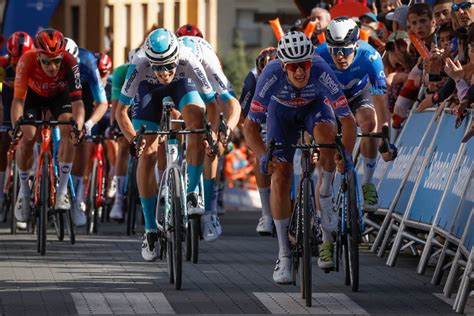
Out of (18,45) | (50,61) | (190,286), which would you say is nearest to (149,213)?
(190,286)

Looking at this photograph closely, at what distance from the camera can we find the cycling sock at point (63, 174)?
59.2 feet

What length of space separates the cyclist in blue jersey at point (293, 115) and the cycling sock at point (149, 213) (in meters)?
1.36

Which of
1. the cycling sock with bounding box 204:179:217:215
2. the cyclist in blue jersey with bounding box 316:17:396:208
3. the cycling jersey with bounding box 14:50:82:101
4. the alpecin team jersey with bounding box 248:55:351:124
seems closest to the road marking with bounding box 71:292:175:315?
the alpecin team jersey with bounding box 248:55:351:124

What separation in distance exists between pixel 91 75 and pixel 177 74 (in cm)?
451

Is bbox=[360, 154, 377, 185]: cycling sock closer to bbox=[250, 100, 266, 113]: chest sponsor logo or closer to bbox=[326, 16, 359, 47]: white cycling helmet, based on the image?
bbox=[326, 16, 359, 47]: white cycling helmet

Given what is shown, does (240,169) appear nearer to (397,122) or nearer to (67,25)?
(67,25)

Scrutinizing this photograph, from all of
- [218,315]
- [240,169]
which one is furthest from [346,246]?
[240,169]

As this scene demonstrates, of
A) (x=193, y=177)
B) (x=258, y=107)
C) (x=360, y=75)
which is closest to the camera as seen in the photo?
(x=258, y=107)

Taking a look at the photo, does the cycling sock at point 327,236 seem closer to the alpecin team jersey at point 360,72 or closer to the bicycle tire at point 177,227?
the bicycle tire at point 177,227

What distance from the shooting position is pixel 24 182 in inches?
712

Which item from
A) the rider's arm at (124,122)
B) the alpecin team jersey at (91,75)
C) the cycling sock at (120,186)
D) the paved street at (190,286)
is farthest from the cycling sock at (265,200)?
the cycling sock at (120,186)

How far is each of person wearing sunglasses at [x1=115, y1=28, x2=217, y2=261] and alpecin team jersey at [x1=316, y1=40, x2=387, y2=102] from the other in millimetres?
1114

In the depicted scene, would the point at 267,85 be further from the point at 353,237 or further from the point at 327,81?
the point at 353,237

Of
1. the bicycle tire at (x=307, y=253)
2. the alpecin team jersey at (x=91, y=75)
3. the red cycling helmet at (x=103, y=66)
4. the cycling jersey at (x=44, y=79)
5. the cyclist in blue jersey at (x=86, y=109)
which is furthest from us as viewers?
the red cycling helmet at (x=103, y=66)
